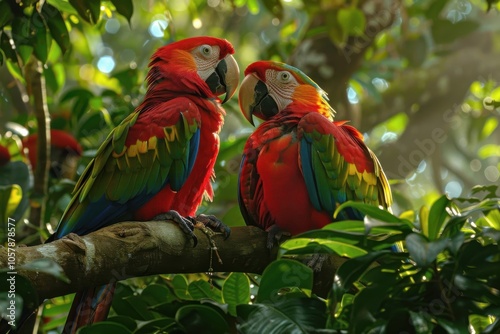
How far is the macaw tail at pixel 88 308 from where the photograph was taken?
6.76 feet

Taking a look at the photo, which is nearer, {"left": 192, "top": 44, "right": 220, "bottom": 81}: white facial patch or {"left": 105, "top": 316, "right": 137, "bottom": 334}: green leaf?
{"left": 105, "top": 316, "right": 137, "bottom": 334}: green leaf

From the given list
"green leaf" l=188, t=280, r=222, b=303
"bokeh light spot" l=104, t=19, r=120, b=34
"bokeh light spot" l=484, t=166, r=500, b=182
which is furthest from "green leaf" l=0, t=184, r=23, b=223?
"bokeh light spot" l=104, t=19, r=120, b=34

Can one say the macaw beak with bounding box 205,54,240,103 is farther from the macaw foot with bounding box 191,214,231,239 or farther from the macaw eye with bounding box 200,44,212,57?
the macaw foot with bounding box 191,214,231,239

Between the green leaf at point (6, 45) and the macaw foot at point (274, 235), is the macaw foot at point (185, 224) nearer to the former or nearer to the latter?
the macaw foot at point (274, 235)

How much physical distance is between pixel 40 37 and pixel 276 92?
0.93 metres

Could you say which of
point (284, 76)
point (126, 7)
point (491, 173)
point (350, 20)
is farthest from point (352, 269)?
point (491, 173)

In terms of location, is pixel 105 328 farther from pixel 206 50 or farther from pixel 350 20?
pixel 350 20

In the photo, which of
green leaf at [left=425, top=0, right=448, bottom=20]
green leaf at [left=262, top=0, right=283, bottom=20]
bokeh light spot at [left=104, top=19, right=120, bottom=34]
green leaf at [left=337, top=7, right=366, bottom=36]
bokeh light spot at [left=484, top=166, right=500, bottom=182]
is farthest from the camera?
bokeh light spot at [left=104, top=19, right=120, bottom=34]

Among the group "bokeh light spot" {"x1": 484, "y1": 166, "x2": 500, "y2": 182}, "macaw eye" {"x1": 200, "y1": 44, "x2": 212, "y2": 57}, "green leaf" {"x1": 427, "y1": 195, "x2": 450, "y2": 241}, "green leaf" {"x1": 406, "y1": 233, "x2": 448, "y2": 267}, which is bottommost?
"bokeh light spot" {"x1": 484, "y1": 166, "x2": 500, "y2": 182}

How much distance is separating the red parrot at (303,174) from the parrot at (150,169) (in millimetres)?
173

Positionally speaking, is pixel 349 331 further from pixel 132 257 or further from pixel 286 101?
pixel 286 101

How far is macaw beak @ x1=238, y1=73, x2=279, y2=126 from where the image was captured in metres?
2.80

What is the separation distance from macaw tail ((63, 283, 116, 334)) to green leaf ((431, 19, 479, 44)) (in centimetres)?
287

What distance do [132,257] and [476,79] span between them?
4.03 m
